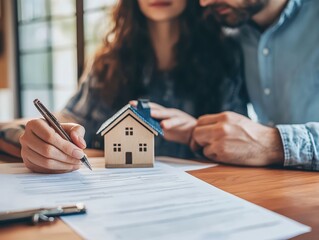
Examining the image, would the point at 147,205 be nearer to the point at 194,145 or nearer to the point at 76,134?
the point at 76,134

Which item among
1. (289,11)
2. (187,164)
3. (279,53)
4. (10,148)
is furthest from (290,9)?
(10,148)

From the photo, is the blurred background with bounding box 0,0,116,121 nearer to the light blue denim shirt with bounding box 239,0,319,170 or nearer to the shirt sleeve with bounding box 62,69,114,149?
the shirt sleeve with bounding box 62,69,114,149

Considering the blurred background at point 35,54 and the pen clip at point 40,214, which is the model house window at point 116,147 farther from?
the blurred background at point 35,54

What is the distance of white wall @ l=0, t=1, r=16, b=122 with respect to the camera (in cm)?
408

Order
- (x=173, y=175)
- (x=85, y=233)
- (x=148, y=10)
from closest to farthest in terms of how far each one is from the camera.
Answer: (x=85, y=233), (x=173, y=175), (x=148, y=10)

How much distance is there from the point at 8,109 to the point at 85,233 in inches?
153

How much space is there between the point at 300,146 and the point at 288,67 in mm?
450

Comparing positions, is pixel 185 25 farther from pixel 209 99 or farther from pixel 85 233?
pixel 85 233

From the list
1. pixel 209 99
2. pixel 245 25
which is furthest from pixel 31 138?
pixel 245 25

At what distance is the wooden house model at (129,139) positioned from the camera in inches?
34.4

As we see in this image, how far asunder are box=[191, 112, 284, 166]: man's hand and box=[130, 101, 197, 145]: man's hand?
5 centimetres

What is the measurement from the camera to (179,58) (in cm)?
145

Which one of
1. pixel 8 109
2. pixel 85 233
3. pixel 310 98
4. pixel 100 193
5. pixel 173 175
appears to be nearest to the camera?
pixel 85 233

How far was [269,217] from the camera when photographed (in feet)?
1.82
